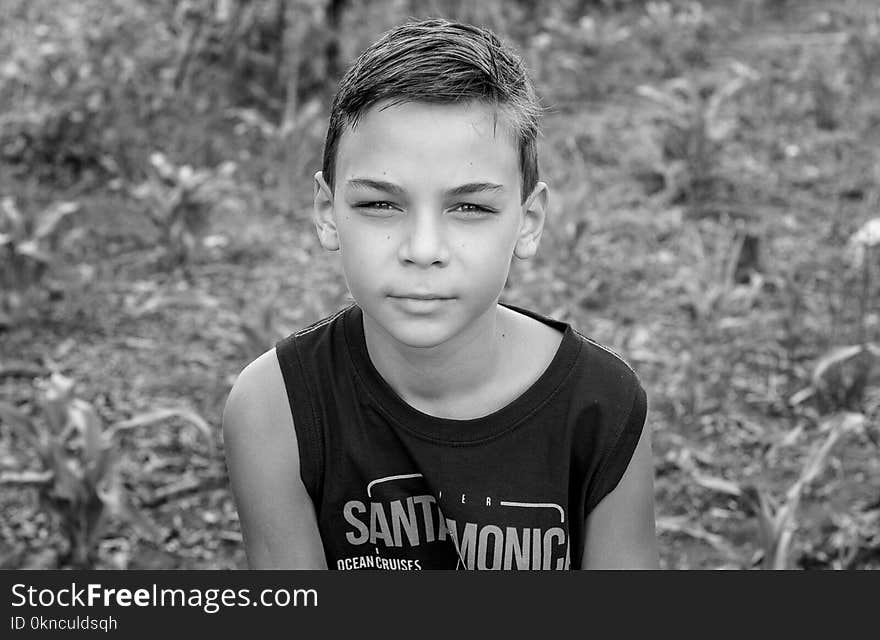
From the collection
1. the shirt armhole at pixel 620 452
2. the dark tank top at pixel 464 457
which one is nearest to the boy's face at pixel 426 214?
the dark tank top at pixel 464 457

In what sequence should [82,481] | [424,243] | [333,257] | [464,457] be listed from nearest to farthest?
1. [424,243]
2. [464,457]
3. [82,481]
4. [333,257]

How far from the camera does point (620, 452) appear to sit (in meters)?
1.79

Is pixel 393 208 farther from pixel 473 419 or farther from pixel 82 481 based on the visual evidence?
pixel 82 481

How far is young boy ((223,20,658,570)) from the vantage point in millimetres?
1578

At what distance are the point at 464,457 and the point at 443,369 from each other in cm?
14

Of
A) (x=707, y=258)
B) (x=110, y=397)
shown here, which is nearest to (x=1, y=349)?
(x=110, y=397)

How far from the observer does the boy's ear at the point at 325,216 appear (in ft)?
5.71

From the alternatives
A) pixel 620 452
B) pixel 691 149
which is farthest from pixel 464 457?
pixel 691 149

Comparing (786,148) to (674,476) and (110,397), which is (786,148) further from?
(110,397)

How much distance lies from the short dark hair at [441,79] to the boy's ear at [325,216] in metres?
0.02

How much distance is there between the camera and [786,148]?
5332mm

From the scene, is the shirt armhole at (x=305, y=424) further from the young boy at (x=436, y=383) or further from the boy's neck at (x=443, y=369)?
the boy's neck at (x=443, y=369)

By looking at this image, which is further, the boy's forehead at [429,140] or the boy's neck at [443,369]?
the boy's neck at [443,369]

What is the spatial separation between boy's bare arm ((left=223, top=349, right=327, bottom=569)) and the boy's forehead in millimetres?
414
